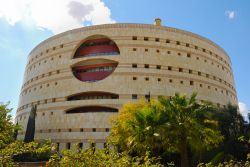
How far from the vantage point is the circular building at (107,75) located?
32.7 metres

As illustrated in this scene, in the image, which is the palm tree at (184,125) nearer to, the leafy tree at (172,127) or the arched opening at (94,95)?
the leafy tree at (172,127)

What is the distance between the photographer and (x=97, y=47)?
37.3m

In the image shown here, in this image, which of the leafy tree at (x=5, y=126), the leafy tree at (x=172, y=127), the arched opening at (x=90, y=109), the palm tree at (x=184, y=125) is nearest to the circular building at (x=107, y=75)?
the arched opening at (x=90, y=109)

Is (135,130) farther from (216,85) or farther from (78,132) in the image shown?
(216,85)

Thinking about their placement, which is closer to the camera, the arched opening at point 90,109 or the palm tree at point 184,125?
the palm tree at point 184,125

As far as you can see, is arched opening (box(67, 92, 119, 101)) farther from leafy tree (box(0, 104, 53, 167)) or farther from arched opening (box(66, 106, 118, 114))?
leafy tree (box(0, 104, 53, 167))

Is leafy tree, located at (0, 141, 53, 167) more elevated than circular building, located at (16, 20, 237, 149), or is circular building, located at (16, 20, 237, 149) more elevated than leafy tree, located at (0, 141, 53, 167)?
circular building, located at (16, 20, 237, 149)

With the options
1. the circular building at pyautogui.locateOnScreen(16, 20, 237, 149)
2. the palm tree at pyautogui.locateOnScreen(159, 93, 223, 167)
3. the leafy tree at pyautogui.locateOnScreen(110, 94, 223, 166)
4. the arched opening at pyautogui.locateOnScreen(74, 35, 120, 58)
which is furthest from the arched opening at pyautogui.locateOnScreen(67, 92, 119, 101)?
the palm tree at pyautogui.locateOnScreen(159, 93, 223, 167)

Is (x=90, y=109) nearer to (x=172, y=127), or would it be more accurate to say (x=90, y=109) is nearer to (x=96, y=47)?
(x=96, y=47)

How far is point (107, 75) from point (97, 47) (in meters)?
5.03

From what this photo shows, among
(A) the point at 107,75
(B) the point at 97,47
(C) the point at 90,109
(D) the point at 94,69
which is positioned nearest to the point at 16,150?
(C) the point at 90,109

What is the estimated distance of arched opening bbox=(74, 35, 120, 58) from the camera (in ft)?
120

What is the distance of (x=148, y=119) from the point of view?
52.9ft

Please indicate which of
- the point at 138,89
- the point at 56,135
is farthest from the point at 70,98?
the point at 138,89
